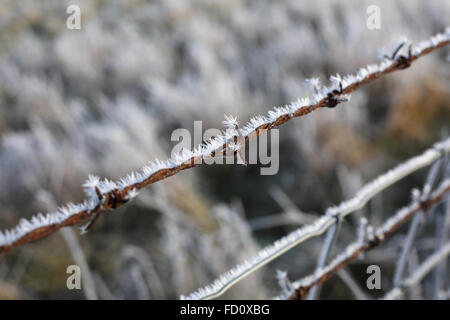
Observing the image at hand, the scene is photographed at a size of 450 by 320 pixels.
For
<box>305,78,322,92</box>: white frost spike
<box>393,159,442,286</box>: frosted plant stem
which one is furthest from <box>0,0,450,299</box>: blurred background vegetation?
<box>305,78,322,92</box>: white frost spike

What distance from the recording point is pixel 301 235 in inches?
27.9

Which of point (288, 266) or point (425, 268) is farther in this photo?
point (288, 266)

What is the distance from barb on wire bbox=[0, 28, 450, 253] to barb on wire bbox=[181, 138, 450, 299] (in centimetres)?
20

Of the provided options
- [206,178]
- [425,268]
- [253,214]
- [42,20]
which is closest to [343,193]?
[253,214]

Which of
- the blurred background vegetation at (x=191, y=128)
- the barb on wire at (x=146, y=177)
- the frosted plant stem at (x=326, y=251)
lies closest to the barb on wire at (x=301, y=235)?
the frosted plant stem at (x=326, y=251)

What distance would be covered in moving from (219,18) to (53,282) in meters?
2.96

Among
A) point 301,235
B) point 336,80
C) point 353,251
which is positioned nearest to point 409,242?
point 353,251

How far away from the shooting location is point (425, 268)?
37.3 inches

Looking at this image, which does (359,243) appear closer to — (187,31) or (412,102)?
(412,102)

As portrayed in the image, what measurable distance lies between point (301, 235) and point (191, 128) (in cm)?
188

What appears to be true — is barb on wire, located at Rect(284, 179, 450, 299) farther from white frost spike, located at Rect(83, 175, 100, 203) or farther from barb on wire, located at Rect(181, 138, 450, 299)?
white frost spike, located at Rect(83, 175, 100, 203)

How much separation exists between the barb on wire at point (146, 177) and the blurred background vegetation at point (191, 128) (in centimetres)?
77

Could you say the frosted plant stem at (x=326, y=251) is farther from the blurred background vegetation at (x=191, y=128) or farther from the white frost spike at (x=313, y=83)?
the blurred background vegetation at (x=191, y=128)

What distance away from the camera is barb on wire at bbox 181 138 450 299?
622 mm
